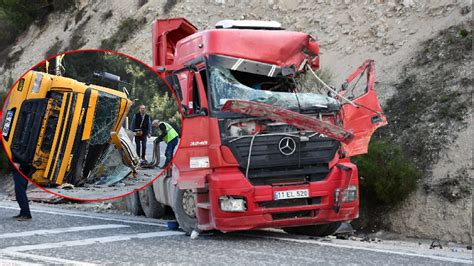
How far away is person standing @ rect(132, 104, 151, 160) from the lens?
18.9 feet

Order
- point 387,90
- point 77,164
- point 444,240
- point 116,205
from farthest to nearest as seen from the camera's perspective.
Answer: point 387,90 → point 116,205 → point 444,240 → point 77,164

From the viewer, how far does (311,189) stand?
989 cm

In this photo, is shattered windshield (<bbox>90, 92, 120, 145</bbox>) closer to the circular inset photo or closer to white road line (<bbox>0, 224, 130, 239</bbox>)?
the circular inset photo

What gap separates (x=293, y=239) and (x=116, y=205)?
705 centimetres

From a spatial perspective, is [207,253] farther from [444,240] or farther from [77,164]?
[444,240]

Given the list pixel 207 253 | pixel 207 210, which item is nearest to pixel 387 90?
pixel 207 210

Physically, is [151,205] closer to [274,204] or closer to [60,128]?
[274,204]

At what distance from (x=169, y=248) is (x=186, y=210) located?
1.56 metres

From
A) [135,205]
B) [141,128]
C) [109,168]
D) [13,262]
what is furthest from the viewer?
[135,205]

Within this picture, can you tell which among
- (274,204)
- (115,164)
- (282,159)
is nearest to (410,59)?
(282,159)

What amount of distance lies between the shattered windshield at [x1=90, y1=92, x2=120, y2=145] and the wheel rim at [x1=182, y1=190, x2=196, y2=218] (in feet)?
16.1

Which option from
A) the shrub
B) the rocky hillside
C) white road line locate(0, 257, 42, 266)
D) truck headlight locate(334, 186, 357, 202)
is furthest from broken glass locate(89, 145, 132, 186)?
the rocky hillside

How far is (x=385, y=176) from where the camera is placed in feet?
47.4

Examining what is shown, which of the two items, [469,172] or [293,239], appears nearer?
[293,239]
